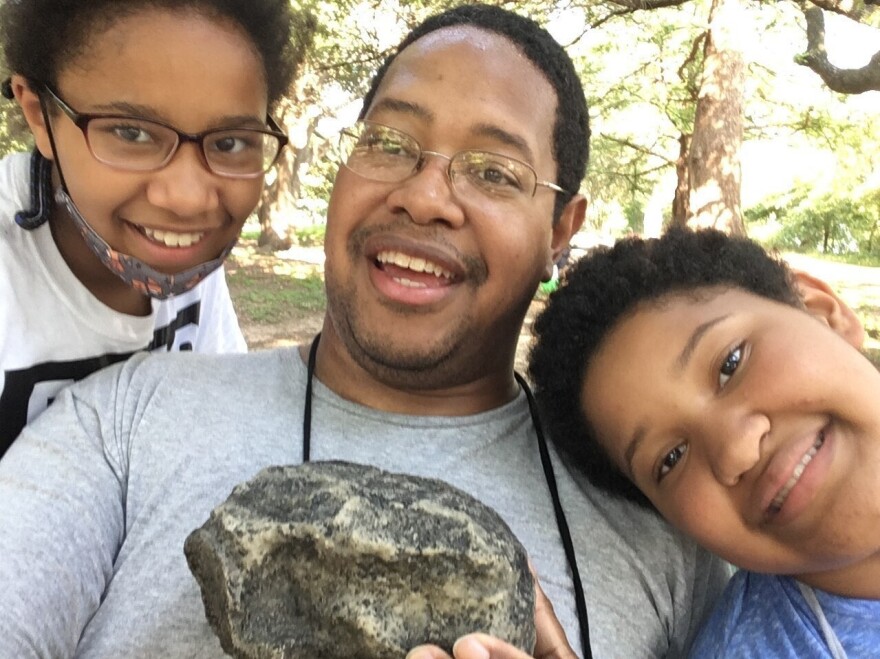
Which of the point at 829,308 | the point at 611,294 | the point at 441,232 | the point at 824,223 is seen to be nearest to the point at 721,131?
the point at 829,308

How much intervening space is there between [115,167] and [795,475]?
5.61 feet

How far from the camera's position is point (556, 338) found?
1997 mm

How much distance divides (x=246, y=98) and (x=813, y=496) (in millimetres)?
1650

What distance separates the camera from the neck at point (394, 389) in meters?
2.00

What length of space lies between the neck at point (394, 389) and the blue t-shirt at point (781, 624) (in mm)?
790

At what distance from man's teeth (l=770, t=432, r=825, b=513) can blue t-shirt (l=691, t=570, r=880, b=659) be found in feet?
0.94

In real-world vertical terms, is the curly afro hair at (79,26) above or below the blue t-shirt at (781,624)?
above

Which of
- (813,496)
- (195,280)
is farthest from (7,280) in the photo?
(813,496)

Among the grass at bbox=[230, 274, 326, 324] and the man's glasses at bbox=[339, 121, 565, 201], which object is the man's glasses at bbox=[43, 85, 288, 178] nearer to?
the man's glasses at bbox=[339, 121, 565, 201]

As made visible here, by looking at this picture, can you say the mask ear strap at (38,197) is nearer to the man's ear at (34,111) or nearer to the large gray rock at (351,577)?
the man's ear at (34,111)

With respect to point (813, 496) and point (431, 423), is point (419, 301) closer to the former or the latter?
point (431, 423)

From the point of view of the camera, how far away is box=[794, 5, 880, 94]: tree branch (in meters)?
6.42

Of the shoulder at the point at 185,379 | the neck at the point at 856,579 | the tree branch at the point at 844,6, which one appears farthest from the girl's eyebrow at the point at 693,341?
the tree branch at the point at 844,6

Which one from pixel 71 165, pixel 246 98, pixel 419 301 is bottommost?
pixel 419 301
